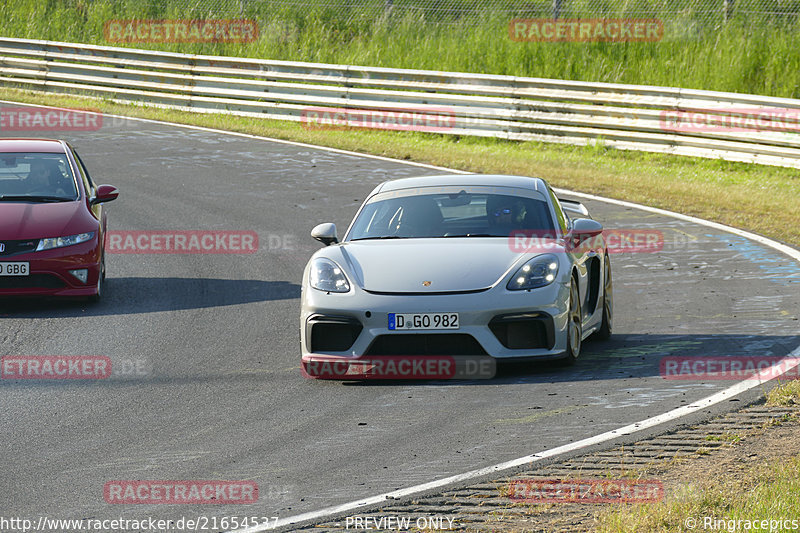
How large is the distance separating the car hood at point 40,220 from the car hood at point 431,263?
3892 mm

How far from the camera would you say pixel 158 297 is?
1231cm

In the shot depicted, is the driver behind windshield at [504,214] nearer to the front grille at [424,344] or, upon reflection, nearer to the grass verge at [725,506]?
the front grille at [424,344]

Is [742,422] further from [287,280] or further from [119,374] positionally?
[287,280]

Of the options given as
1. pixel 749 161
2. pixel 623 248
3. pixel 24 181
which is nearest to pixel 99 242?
pixel 24 181

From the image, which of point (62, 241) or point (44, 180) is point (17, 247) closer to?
point (62, 241)

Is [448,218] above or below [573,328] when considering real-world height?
above

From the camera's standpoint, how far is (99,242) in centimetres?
1219

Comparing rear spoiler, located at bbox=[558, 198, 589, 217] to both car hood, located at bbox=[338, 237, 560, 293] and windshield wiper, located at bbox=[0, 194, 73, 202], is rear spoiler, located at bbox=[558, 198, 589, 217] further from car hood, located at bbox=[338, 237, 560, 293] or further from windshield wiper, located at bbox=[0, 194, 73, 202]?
windshield wiper, located at bbox=[0, 194, 73, 202]

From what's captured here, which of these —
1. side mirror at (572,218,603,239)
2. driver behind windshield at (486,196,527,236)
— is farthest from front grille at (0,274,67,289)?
side mirror at (572,218,603,239)

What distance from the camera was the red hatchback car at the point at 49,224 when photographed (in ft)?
38.1

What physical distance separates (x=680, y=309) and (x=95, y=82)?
20972 mm

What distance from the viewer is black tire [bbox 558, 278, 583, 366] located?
871cm

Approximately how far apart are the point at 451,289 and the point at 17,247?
16.8 ft

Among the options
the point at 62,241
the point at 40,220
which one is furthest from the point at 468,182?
the point at 40,220
